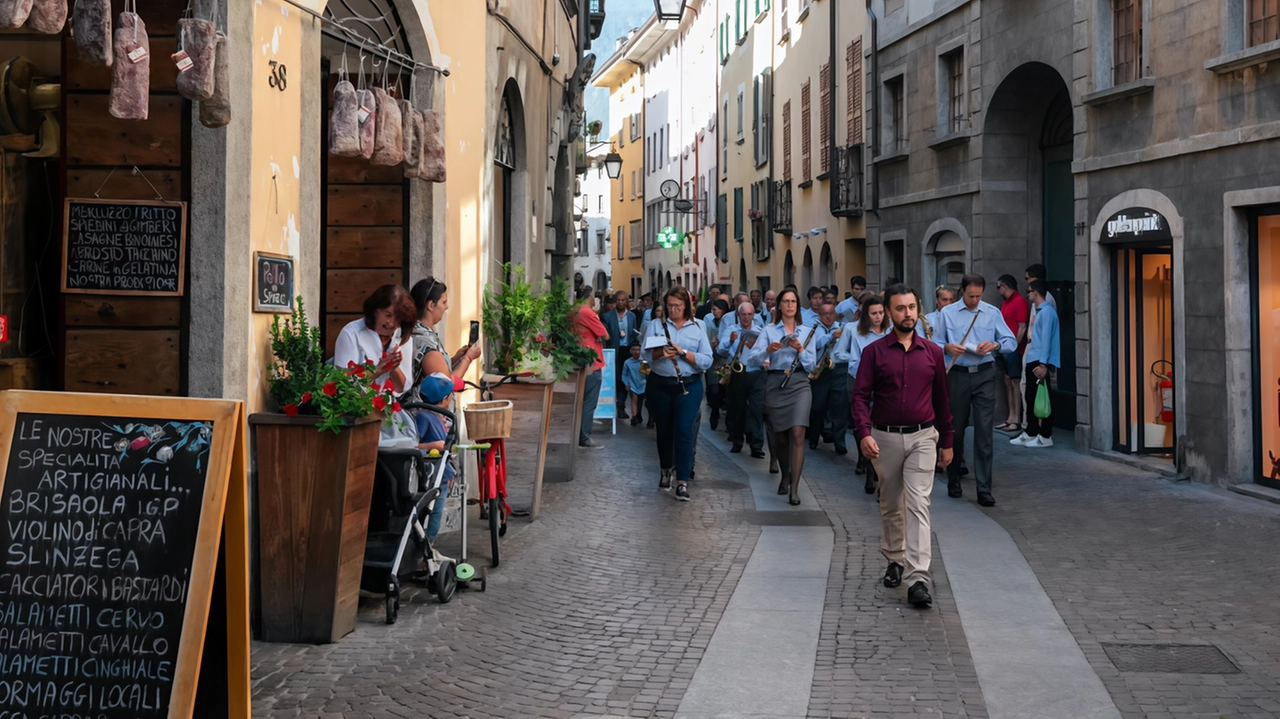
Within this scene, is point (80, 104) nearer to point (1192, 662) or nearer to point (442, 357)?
point (442, 357)

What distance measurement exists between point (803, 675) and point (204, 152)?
366 centimetres

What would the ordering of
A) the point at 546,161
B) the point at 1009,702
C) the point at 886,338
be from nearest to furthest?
the point at 1009,702 < the point at 886,338 < the point at 546,161

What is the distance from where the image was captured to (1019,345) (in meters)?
16.4

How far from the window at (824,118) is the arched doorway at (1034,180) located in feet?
27.5

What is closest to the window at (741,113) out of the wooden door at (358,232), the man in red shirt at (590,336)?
the man in red shirt at (590,336)

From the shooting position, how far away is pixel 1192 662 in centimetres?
641

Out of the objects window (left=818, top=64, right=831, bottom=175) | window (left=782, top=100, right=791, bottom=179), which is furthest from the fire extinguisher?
window (left=782, top=100, right=791, bottom=179)

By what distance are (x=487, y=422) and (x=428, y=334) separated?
65 centimetres

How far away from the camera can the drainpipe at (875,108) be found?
23.4 meters

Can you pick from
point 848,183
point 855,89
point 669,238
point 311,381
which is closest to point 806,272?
point 848,183

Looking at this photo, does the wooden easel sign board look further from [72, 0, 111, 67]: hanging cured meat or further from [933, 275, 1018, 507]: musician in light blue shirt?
[933, 275, 1018, 507]: musician in light blue shirt

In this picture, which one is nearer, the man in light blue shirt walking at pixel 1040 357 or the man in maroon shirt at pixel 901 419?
the man in maroon shirt at pixel 901 419

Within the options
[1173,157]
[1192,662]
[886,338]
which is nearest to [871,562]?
[886,338]

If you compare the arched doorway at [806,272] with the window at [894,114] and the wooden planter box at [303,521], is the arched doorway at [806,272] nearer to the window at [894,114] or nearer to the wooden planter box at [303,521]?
the window at [894,114]
